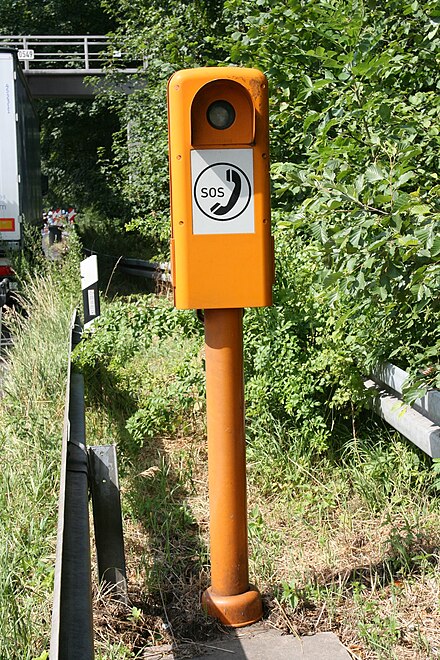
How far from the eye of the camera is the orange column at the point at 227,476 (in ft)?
11.5

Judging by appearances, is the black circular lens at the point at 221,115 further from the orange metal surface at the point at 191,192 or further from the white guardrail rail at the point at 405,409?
the white guardrail rail at the point at 405,409

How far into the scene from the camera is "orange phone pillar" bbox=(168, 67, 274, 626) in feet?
11.0

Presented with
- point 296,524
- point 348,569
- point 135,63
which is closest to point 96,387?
point 296,524

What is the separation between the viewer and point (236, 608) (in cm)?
350

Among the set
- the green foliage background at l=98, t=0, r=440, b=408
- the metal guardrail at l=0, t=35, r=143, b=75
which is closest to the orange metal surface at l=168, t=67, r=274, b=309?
the green foliage background at l=98, t=0, r=440, b=408

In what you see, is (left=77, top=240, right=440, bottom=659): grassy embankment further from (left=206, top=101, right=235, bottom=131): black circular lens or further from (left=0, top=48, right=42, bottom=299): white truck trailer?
(left=0, top=48, right=42, bottom=299): white truck trailer

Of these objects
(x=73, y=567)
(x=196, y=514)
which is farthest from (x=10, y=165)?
(x=73, y=567)

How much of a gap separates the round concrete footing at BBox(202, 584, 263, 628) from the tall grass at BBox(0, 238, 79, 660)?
66 cm

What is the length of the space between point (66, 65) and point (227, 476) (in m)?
37.7

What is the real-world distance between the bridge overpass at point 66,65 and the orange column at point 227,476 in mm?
14198

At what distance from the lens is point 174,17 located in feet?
40.2

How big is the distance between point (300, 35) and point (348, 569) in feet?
10.7

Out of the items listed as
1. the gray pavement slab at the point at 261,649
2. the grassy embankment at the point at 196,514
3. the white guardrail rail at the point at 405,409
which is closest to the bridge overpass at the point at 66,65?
the grassy embankment at the point at 196,514

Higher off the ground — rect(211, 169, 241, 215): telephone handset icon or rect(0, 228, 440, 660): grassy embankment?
rect(211, 169, 241, 215): telephone handset icon
